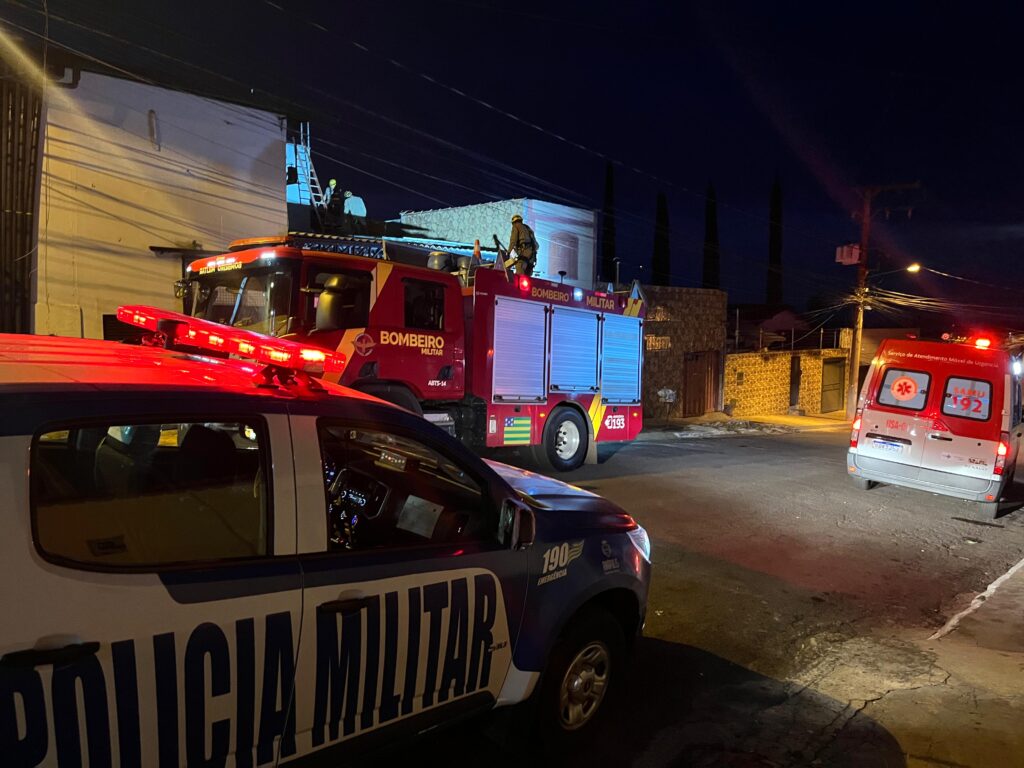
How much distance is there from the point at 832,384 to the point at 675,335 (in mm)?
11318

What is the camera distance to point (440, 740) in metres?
3.21

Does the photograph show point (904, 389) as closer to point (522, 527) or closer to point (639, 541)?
point (639, 541)

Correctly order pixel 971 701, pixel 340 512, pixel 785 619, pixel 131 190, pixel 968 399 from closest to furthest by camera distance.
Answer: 1. pixel 340 512
2. pixel 971 701
3. pixel 785 619
4. pixel 968 399
5. pixel 131 190

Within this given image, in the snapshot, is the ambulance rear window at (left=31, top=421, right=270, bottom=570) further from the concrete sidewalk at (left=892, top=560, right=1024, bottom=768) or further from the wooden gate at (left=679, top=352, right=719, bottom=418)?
the wooden gate at (left=679, top=352, right=719, bottom=418)

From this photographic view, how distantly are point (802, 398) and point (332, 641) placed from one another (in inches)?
1086

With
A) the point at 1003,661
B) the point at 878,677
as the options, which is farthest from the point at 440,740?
the point at 1003,661

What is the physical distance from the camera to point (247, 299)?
7.29m

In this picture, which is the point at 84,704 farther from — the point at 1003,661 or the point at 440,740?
the point at 1003,661

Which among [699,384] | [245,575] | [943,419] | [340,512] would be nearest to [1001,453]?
[943,419]

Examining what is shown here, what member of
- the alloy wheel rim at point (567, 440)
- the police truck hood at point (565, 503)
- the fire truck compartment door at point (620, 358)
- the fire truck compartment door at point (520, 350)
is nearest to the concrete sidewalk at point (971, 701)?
the police truck hood at point (565, 503)

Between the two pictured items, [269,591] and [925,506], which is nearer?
[269,591]

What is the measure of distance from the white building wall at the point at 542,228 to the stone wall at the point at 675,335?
2.51 m

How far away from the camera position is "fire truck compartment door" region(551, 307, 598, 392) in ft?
33.8

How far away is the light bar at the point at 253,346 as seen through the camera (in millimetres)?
2832
